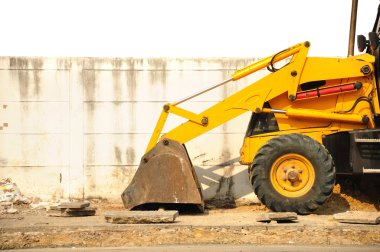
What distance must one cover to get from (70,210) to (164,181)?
1667 millimetres

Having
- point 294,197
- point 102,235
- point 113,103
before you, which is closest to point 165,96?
point 113,103

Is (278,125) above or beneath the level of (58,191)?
above

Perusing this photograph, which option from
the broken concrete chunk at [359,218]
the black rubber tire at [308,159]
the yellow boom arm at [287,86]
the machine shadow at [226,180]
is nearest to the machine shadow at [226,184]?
the machine shadow at [226,180]

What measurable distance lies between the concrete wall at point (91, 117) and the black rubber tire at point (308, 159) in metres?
2.33

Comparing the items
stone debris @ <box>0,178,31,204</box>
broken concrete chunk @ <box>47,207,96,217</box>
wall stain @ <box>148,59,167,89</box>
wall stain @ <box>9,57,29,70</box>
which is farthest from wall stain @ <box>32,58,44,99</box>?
broken concrete chunk @ <box>47,207,96,217</box>

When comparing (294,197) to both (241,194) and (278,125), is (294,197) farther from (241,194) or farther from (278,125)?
(241,194)

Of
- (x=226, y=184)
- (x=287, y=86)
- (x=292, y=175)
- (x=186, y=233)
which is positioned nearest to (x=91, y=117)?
(x=226, y=184)

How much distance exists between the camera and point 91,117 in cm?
1339

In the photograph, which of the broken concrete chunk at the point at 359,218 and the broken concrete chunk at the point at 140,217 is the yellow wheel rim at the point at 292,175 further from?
the broken concrete chunk at the point at 140,217

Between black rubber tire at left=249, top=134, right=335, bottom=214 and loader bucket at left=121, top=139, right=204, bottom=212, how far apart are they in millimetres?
1098

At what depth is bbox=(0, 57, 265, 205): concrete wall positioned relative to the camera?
43.8ft

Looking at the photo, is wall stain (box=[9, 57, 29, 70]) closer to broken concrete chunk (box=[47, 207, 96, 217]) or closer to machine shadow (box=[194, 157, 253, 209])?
broken concrete chunk (box=[47, 207, 96, 217])

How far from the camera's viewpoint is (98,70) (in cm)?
1339

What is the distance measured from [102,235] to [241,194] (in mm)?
4553
